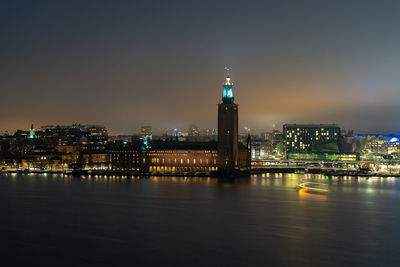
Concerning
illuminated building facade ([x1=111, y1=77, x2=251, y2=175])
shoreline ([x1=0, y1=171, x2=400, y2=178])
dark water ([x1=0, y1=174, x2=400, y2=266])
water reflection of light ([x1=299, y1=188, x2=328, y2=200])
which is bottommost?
dark water ([x1=0, y1=174, x2=400, y2=266])

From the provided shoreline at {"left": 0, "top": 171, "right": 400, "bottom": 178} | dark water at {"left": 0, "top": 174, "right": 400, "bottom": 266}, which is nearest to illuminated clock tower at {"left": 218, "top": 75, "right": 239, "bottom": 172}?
shoreline at {"left": 0, "top": 171, "right": 400, "bottom": 178}

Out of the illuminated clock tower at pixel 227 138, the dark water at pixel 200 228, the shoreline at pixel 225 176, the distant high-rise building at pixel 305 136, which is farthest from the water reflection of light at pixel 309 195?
the distant high-rise building at pixel 305 136

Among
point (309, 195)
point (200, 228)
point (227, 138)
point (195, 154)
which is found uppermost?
point (227, 138)

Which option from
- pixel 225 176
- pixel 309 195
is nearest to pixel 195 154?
pixel 225 176

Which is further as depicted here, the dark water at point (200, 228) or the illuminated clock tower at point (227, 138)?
the illuminated clock tower at point (227, 138)

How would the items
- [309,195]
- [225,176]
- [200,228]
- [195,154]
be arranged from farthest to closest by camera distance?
1. [195,154]
2. [225,176]
3. [309,195]
4. [200,228]

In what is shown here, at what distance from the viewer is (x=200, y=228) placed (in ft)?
60.1

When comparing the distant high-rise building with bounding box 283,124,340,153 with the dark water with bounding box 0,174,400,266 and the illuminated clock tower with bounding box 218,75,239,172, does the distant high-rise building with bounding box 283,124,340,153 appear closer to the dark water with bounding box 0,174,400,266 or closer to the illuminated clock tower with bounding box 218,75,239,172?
the illuminated clock tower with bounding box 218,75,239,172

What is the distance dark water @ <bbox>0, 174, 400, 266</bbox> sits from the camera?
14.3 meters

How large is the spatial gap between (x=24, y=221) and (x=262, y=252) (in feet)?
32.7

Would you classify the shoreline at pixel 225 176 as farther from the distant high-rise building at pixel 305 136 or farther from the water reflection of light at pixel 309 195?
the distant high-rise building at pixel 305 136

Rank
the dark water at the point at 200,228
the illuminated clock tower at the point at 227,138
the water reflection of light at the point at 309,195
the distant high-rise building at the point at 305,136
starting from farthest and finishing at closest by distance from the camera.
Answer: the distant high-rise building at the point at 305,136 < the illuminated clock tower at the point at 227,138 < the water reflection of light at the point at 309,195 < the dark water at the point at 200,228

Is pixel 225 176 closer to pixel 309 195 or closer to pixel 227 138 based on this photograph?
pixel 227 138

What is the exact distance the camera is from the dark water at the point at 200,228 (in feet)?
47.0
